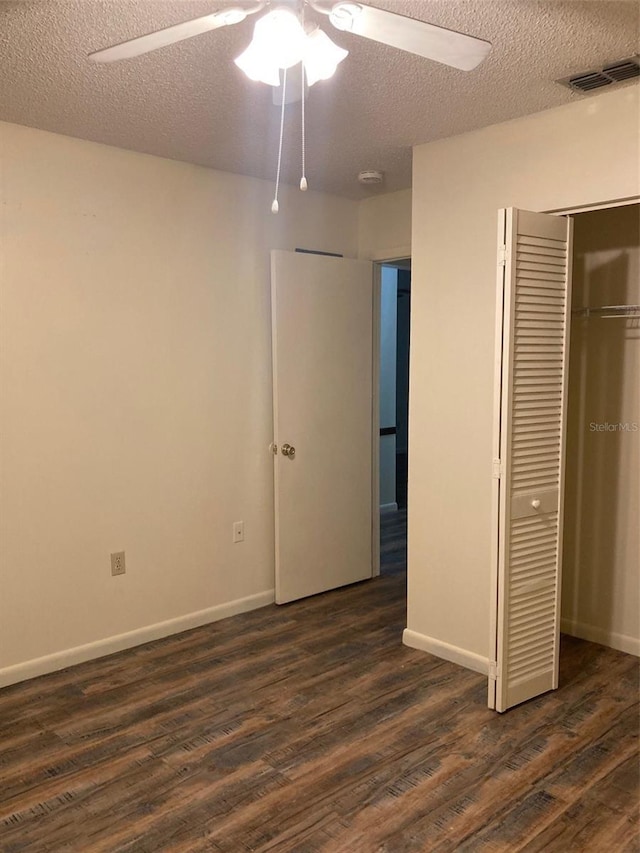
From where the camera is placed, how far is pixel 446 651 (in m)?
3.42

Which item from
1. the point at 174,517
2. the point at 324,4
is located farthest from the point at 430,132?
the point at 174,517

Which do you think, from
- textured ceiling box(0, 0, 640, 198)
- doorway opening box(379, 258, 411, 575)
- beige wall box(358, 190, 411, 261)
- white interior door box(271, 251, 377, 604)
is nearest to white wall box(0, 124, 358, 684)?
white interior door box(271, 251, 377, 604)

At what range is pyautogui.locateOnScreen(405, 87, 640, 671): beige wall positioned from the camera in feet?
9.76

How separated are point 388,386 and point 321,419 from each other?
2.34m

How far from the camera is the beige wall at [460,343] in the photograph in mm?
2975

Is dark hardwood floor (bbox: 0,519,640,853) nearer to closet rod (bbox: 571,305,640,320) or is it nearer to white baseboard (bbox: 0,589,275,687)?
white baseboard (bbox: 0,589,275,687)

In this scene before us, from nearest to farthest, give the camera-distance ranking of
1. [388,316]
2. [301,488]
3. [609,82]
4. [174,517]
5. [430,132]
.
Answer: [609,82] < [430,132] < [174,517] < [301,488] < [388,316]

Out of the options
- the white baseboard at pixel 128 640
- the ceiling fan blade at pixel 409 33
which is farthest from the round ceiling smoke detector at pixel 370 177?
the white baseboard at pixel 128 640

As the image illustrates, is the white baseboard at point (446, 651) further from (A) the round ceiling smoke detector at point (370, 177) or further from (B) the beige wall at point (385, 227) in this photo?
(A) the round ceiling smoke detector at point (370, 177)

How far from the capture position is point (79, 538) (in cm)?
336

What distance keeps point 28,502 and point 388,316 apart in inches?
154

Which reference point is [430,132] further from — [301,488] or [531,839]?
[531,839]

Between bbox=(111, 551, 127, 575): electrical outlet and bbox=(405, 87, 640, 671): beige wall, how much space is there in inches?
57.4

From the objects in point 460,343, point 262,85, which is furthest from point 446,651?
point 262,85
